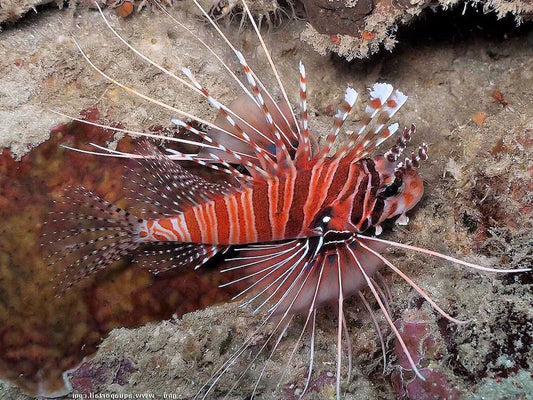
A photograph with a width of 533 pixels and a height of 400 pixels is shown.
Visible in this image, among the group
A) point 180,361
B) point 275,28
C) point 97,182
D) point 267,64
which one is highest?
point 275,28

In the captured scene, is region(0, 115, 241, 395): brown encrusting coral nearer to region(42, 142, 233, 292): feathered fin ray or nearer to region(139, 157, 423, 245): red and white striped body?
region(42, 142, 233, 292): feathered fin ray

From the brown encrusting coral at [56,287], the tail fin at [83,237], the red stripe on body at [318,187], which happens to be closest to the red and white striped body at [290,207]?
the red stripe on body at [318,187]

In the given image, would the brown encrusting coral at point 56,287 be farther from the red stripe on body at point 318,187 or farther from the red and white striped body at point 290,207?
the red stripe on body at point 318,187

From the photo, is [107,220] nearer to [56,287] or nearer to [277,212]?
[56,287]

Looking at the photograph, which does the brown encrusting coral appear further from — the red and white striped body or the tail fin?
the red and white striped body

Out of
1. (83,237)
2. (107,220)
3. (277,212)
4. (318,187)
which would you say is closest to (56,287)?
(83,237)

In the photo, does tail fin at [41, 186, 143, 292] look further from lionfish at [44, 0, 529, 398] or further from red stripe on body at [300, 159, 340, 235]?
red stripe on body at [300, 159, 340, 235]

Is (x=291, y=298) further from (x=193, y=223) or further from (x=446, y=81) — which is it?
(x=446, y=81)

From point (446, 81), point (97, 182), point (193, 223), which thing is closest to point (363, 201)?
point (193, 223)

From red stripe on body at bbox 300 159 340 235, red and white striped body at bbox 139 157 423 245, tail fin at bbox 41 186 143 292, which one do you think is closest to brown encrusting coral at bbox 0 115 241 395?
tail fin at bbox 41 186 143 292
